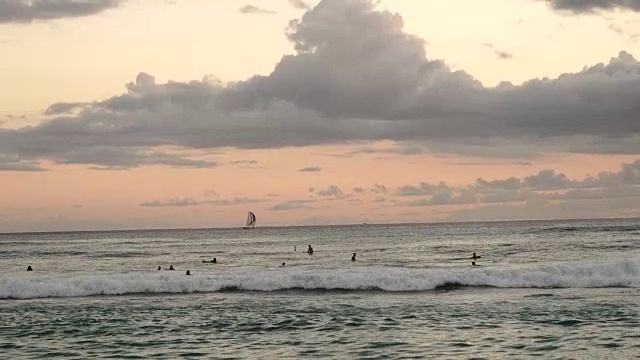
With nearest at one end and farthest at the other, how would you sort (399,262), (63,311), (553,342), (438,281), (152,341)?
(553,342) → (152,341) → (63,311) → (438,281) → (399,262)

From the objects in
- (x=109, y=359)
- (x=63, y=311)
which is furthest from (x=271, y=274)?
(x=109, y=359)

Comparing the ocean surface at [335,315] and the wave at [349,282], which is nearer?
the ocean surface at [335,315]

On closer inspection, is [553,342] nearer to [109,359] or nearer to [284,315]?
[284,315]

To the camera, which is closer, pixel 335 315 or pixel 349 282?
pixel 335 315

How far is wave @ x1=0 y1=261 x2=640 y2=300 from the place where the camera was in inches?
1501

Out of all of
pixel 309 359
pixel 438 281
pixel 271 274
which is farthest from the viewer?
pixel 271 274

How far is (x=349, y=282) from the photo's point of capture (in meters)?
38.9

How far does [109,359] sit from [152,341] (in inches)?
106

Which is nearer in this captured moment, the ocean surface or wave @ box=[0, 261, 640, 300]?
the ocean surface

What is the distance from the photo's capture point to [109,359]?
795 inches

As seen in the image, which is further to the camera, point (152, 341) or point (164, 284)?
point (164, 284)

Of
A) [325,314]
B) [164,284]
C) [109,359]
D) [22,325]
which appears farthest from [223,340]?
[164,284]

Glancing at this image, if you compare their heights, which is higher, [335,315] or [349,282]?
[349,282]

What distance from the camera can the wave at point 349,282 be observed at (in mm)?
38125
